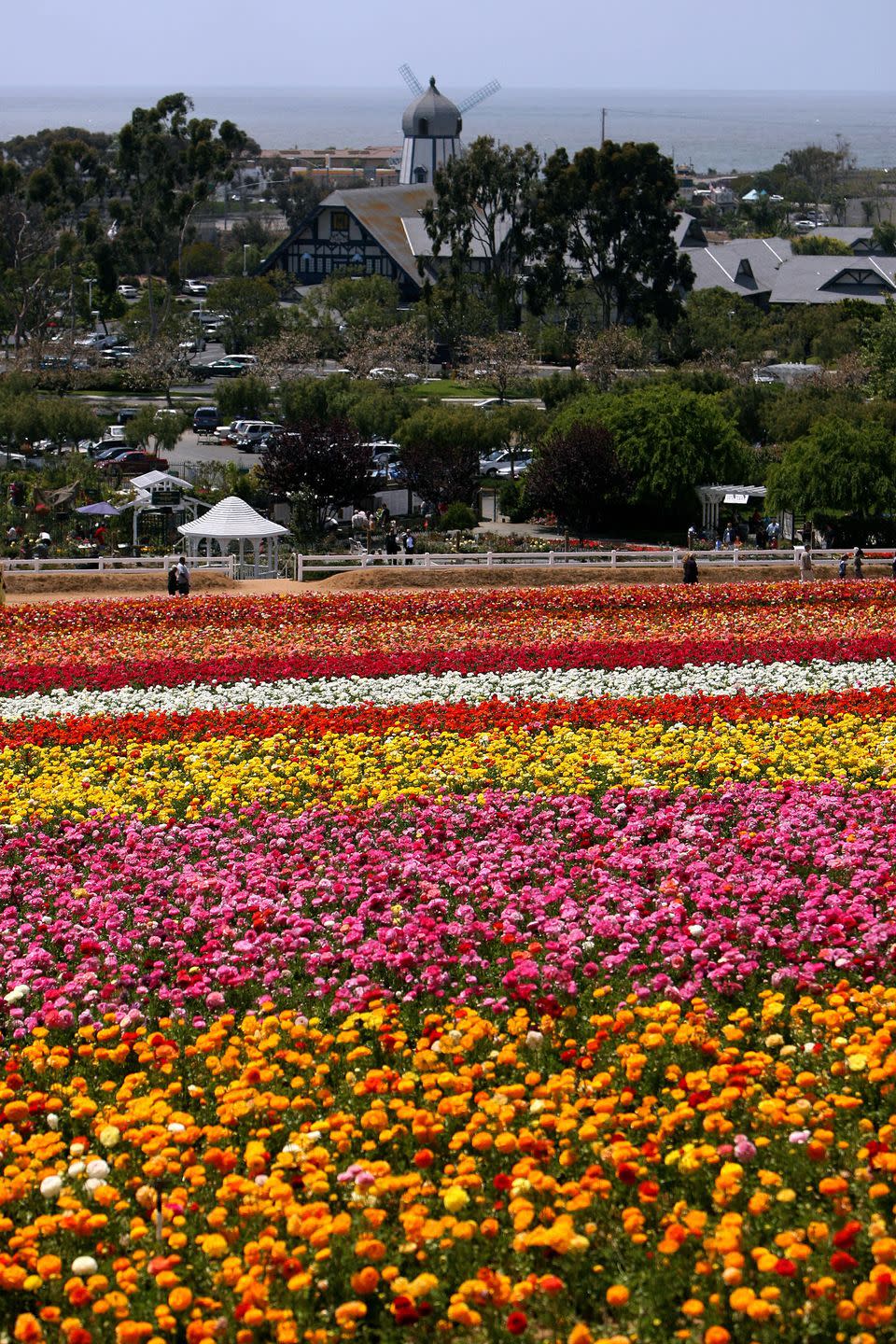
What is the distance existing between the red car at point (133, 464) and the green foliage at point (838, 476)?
23.7 metres

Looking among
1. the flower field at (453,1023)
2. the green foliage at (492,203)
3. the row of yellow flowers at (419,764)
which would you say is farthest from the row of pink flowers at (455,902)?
the green foliage at (492,203)

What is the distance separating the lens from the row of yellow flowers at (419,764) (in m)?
15.7

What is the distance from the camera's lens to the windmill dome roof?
501 ft

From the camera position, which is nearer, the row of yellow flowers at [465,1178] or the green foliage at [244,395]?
the row of yellow flowers at [465,1178]

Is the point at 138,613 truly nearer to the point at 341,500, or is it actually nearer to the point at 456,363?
the point at 341,500

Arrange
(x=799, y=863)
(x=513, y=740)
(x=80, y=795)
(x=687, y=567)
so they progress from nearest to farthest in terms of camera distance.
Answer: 1. (x=799, y=863)
2. (x=80, y=795)
3. (x=513, y=740)
4. (x=687, y=567)

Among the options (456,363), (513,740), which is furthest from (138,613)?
(456,363)

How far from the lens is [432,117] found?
154 meters

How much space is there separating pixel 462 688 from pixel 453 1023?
39.7 feet

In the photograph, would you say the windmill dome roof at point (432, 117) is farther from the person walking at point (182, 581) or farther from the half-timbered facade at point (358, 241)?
the person walking at point (182, 581)

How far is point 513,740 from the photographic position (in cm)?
1792

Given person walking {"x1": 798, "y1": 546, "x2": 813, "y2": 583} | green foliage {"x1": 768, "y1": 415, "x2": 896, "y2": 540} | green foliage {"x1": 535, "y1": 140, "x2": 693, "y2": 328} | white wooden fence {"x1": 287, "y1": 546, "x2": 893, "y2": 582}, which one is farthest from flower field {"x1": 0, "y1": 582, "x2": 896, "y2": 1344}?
green foliage {"x1": 535, "y1": 140, "x2": 693, "y2": 328}

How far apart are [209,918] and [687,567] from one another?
2519 cm

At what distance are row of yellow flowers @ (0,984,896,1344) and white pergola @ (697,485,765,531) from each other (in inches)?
1809
